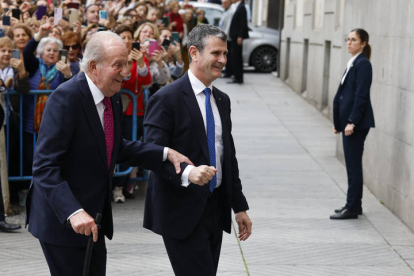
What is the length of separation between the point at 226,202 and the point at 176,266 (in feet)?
1.41

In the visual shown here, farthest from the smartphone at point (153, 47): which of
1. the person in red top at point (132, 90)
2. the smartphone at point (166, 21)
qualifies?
the smartphone at point (166, 21)

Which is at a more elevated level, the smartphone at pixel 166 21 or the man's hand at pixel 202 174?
the smartphone at pixel 166 21

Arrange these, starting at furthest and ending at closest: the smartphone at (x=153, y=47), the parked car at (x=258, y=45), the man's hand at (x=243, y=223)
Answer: the parked car at (x=258, y=45), the smartphone at (x=153, y=47), the man's hand at (x=243, y=223)

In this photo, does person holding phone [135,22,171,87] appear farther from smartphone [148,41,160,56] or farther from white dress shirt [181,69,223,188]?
white dress shirt [181,69,223,188]

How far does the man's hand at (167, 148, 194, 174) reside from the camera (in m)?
3.71

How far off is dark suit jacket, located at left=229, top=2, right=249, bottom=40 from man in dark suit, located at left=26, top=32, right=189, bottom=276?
53.9ft

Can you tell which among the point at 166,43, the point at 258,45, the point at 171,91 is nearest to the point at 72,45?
the point at 166,43

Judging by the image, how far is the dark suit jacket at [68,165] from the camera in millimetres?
3381

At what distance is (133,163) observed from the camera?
388 cm

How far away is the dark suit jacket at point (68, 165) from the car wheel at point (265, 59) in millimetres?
20600

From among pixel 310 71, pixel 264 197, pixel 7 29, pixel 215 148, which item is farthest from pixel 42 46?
pixel 310 71

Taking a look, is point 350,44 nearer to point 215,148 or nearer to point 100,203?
point 215,148

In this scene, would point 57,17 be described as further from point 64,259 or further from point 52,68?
point 64,259

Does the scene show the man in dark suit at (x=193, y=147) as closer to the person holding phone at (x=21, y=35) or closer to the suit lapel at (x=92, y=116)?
the suit lapel at (x=92, y=116)
